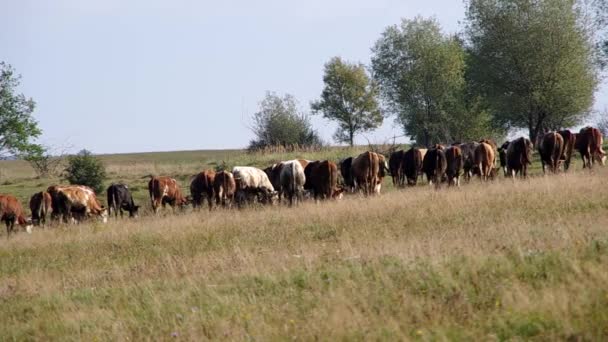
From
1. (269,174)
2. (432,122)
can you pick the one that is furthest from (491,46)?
(269,174)

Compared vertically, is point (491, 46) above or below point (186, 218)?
above

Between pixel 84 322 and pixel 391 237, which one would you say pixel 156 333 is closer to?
pixel 84 322

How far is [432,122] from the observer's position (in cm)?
6091

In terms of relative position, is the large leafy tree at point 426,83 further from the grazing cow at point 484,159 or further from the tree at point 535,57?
the grazing cow at point 484,159

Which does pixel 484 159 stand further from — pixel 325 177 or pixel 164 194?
pixel 164 194

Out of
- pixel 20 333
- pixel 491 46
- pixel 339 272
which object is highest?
pixel 491 46

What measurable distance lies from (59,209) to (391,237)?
18017 mm

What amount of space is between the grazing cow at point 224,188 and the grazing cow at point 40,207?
659cm

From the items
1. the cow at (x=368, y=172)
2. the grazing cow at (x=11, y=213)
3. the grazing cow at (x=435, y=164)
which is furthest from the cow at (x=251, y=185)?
the grazing cow at (x=11, y=213)

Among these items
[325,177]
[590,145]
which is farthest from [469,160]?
[325,177]

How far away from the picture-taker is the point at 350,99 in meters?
73.8

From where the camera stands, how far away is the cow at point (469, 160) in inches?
1081

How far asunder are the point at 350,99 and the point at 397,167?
1787 inches

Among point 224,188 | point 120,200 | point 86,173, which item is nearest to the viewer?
point 224,188
